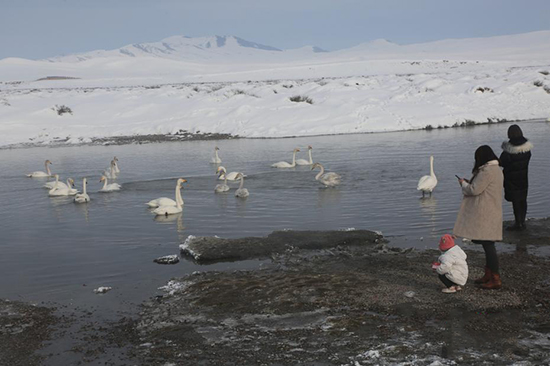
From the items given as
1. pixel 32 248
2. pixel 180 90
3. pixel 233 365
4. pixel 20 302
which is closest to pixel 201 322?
pixel 233 365

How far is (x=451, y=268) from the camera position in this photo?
27.3 ft

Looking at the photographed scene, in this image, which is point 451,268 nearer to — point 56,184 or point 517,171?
point 517,171

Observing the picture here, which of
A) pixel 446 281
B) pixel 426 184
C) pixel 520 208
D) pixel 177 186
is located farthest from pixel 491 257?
pixel 177 186

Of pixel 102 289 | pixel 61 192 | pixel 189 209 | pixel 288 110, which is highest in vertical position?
pixel 288 110

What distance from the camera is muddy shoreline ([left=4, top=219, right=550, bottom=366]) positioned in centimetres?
687

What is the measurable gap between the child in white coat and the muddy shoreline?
5.7 inches

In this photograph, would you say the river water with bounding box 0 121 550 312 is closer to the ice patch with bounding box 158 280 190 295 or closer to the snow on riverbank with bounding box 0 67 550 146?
the ice patch with bounding box 158 280 190 295

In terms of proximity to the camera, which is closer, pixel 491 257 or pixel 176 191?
pixel 491 257

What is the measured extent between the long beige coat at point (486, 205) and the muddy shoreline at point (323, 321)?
72 centimetres

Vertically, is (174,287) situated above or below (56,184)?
below

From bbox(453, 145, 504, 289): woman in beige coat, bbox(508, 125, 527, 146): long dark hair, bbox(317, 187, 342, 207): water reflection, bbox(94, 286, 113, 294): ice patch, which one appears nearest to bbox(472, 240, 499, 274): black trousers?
bbox(453, 145, 504, 289): woman in beige coat

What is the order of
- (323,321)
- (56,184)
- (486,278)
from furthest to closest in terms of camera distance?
(56,184), (486,278), (323,321)

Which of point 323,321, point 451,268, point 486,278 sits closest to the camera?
point 323,321

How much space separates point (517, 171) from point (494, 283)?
13.5 ft
